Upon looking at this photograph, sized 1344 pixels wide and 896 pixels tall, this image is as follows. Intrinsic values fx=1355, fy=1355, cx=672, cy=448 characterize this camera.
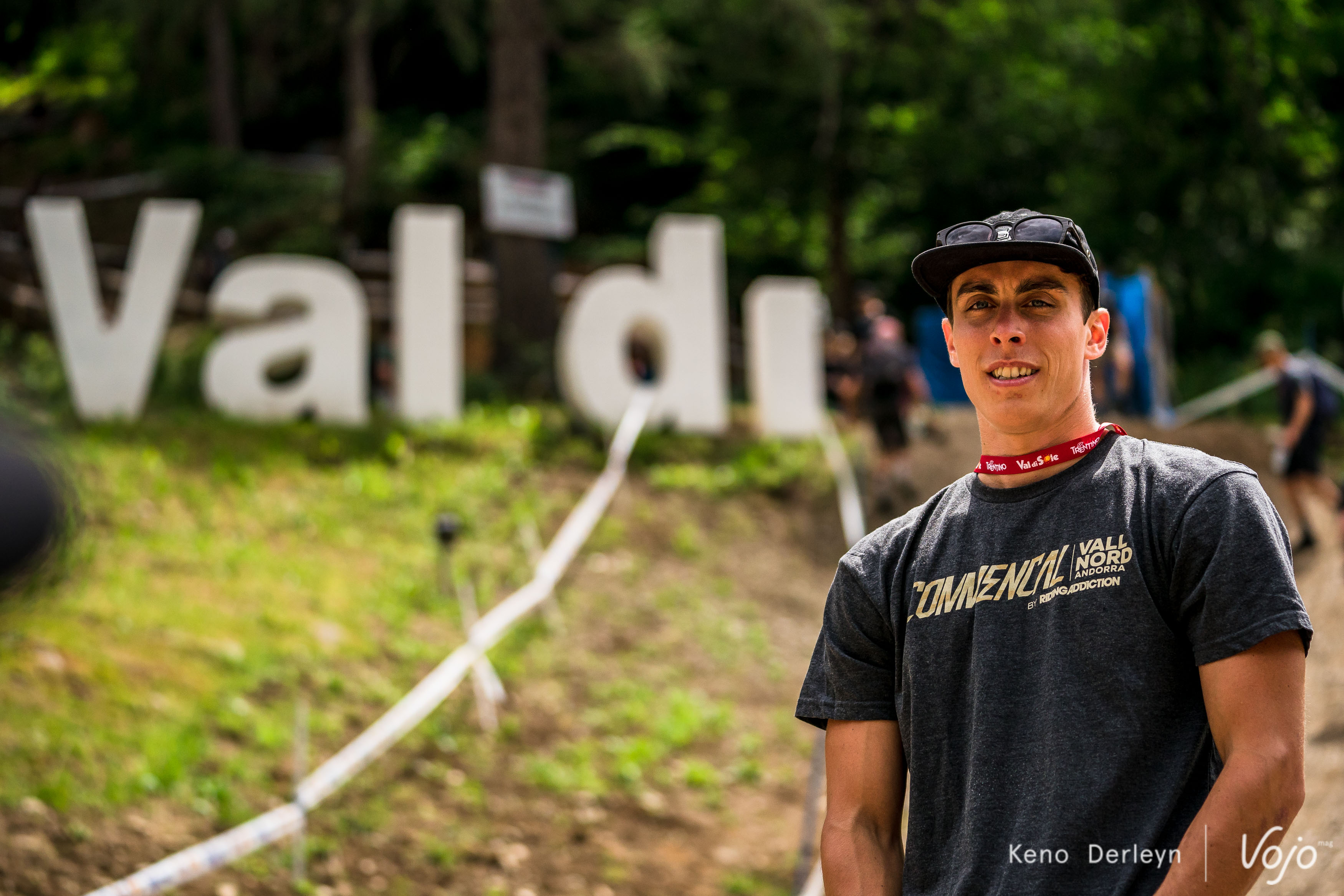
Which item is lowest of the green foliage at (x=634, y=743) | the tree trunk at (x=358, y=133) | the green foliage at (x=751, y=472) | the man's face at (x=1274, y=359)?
the green foliage at (x=634, y=743)

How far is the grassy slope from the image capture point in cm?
697

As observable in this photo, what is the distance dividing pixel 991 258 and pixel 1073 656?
26.0 inches

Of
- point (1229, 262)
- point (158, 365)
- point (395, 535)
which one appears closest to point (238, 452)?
point (395, 535)

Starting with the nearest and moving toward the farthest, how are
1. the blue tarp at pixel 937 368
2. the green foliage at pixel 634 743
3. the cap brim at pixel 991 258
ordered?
the cap brim at pixel 991 258
the green foliage at pixel 634 743
the blue tarp at pixel 937 368

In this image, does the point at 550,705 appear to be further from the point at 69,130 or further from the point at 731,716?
the point at 69,130

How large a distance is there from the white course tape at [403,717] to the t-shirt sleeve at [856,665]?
166 inches

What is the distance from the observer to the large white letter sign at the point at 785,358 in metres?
15.4

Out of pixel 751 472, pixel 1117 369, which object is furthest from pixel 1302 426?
pixel 751 472

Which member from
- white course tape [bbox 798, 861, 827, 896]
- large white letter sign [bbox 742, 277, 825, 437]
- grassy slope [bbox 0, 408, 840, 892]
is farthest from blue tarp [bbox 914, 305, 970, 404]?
white course tape [bbox 798, 861, 827, 896]

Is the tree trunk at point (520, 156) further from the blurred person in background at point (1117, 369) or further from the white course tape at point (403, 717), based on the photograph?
the blurred person in background at point (1117, 369)

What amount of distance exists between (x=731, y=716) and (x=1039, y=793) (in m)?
7.63

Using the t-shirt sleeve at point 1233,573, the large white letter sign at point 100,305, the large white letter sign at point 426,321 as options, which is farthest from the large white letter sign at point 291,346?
the t-shirt sleeve at point 1233,573

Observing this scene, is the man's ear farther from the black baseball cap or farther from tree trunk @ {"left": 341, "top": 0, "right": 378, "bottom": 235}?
tree trunk @ {"left": 341, "top": 0, "right": 378, "bottom": 235}

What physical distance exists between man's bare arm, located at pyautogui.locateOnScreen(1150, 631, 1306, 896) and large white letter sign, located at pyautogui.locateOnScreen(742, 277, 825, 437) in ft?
43.8
